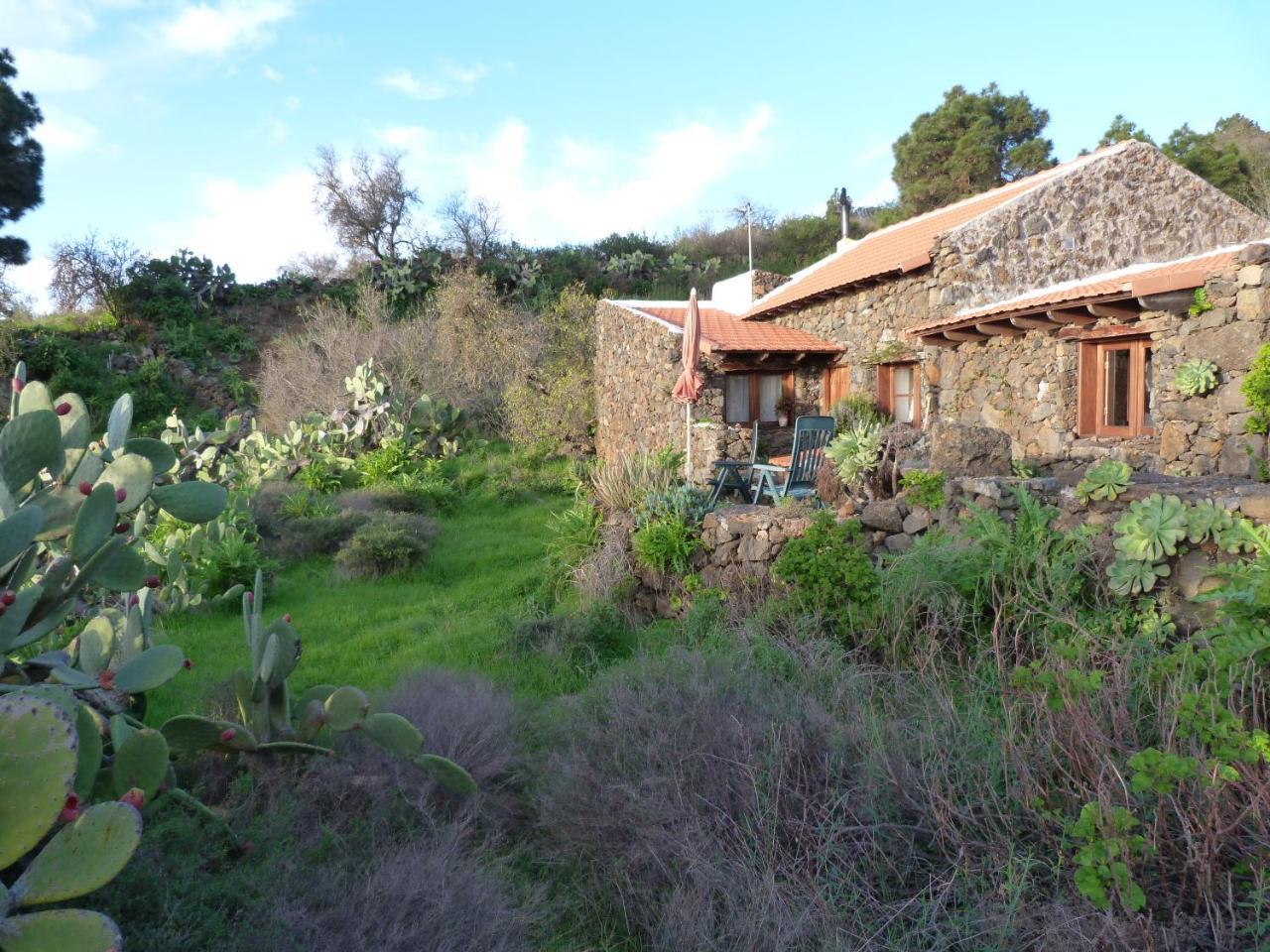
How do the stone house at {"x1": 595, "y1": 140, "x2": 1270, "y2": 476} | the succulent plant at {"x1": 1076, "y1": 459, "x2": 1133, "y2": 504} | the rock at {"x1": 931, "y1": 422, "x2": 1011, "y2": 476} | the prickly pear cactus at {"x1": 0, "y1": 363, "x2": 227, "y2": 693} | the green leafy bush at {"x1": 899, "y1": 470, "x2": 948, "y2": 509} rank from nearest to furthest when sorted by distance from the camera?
the prickly pear cactus at {"x1": 0, "y1": 363, "x2": 227, "y2": 693}, the succulent plant at {"x1": 1076, "y1": 459, "x2": 1133, "y2": 504}, the green leafy bush at {"x1": 899, "y1": 470, "x2": 948, "y2": 509}, the rock at {"x1": 931, "y1": 422, "x2": 1011, "y2": 476}, the stone house at {"x1": 595, "y1": 140, "x2": 1270, "y2": 476}

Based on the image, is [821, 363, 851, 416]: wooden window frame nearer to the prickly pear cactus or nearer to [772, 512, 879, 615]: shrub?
[772, 512, 879, 615]: shrub

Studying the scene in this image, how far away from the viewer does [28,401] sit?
306cm

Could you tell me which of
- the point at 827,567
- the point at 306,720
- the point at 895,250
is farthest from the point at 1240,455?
the point at 306,720

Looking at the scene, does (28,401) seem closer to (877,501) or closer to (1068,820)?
(1068,820)

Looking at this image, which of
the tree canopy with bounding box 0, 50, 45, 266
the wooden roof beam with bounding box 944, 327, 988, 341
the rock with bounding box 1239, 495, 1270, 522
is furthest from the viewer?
the tree canopy with bounding box 0, 50, 45, 266

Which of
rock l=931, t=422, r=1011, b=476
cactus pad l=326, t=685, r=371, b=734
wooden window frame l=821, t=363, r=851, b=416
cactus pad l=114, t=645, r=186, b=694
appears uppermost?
wooden window frame l=821, t=363, r=851, b=416

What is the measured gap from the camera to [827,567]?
18.1 feet

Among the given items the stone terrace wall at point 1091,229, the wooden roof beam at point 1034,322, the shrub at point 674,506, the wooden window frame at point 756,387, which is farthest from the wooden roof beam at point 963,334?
the shrub at point 674,506

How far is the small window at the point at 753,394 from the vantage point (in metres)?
15.5

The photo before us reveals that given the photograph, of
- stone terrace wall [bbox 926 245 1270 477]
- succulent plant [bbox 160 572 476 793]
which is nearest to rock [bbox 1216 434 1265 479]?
stone terrace wall [bbox 926 245 1270 477]

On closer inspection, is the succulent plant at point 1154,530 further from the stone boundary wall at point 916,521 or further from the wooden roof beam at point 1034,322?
the wooden roof beam at point 1034,322

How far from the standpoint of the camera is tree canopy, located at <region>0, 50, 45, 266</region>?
21656mm

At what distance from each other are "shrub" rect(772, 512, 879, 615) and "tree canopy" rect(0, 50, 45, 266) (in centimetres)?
2452

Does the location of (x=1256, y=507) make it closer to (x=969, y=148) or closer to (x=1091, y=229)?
(x=1091, y=229)
